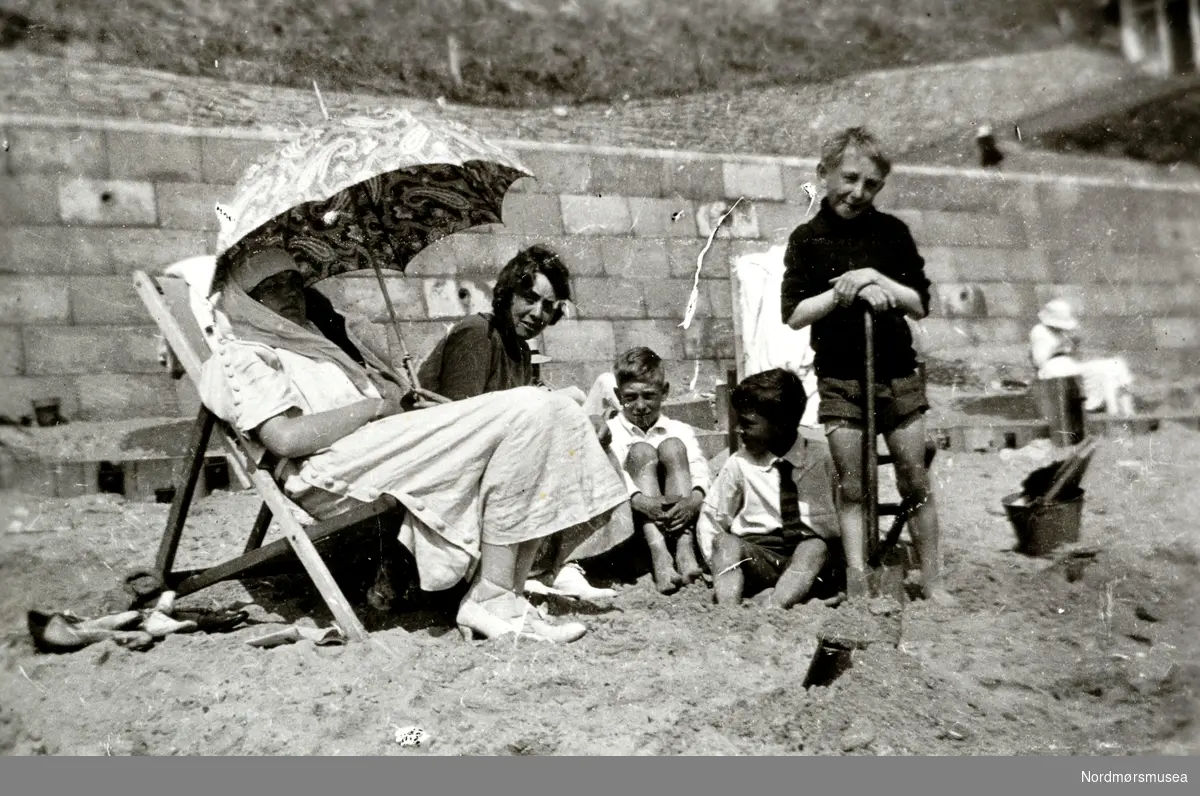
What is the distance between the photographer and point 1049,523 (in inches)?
174

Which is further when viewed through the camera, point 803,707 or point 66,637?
point 66,637

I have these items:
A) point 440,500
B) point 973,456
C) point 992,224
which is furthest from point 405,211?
point 992,224

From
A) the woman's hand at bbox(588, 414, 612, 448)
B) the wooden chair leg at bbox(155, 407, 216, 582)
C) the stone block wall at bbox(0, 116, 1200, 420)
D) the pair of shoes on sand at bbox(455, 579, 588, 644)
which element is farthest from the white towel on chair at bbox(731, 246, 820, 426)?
the wooden chair leg at bbox(155, 407, 216, 582)

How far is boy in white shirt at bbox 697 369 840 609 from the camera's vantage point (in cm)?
396

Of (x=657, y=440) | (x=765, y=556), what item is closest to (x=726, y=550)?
(x=765, y=556)

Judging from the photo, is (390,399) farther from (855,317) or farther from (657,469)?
(855,317)

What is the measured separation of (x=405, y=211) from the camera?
416 centimetres

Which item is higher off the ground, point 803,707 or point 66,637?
point 66,637

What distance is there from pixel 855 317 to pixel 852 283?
6.6 inches

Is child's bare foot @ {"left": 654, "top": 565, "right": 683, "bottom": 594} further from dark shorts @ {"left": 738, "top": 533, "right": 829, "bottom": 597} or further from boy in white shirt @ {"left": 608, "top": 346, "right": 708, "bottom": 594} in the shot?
dark shorts @ {"left": 738, "top": 533, "right": 829, "bottom": 597}

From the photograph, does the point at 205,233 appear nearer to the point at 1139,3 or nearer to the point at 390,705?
the point at 390,705

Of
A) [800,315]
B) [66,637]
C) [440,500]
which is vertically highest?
[800,315]

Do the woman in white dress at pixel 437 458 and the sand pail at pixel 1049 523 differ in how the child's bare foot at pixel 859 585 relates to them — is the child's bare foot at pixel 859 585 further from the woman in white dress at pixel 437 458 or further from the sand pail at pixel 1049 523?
the sand pail at pixel 1049 523

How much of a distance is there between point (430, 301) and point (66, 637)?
3.35 metres
